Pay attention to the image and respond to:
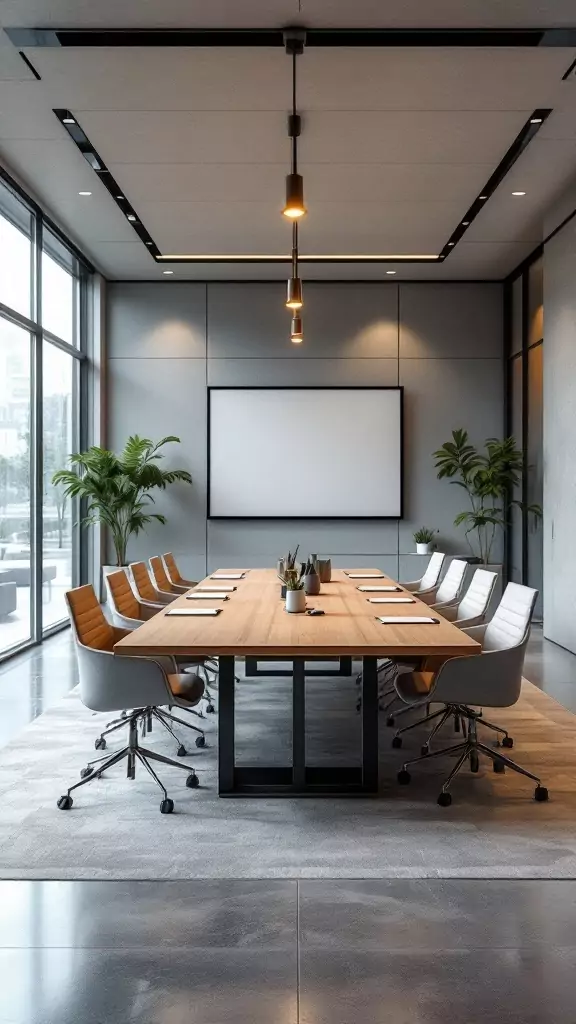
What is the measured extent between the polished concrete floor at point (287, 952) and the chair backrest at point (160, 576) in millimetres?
3732

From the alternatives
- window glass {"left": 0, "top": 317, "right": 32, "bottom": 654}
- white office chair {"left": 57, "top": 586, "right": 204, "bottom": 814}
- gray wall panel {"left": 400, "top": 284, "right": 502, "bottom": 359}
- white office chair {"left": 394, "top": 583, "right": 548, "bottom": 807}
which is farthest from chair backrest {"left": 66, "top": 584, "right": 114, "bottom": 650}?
gray wall panel {"left": 400, "top": 284, "right": 502, "bottom": 359}

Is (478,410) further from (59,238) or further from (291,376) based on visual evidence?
(59,238)

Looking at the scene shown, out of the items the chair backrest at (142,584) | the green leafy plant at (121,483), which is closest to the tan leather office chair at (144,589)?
the chair backrest at (142,584)

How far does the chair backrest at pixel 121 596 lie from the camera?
16.4ft

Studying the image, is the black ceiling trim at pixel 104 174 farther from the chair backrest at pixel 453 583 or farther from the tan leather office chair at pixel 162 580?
the chair backrest at pixel 453 583

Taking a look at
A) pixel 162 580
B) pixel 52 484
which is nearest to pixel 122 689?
pixel 162 580

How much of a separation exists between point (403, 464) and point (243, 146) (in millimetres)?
4723

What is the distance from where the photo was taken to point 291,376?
392 inches

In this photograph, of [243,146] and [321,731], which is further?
[243,146]

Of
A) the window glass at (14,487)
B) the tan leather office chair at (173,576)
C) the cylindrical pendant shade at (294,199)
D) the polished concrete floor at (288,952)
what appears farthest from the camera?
the tan leather office chair at (173,576)

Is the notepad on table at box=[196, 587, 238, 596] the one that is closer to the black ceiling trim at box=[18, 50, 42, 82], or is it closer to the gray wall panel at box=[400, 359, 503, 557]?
the black ceiling trim at box=[18, 50, 42, 82]

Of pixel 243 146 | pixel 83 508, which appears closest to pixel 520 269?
pixel 243 146

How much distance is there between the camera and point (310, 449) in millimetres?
9969

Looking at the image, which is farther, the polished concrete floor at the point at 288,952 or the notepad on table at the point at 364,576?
the notepad on table at the point at 364,576
